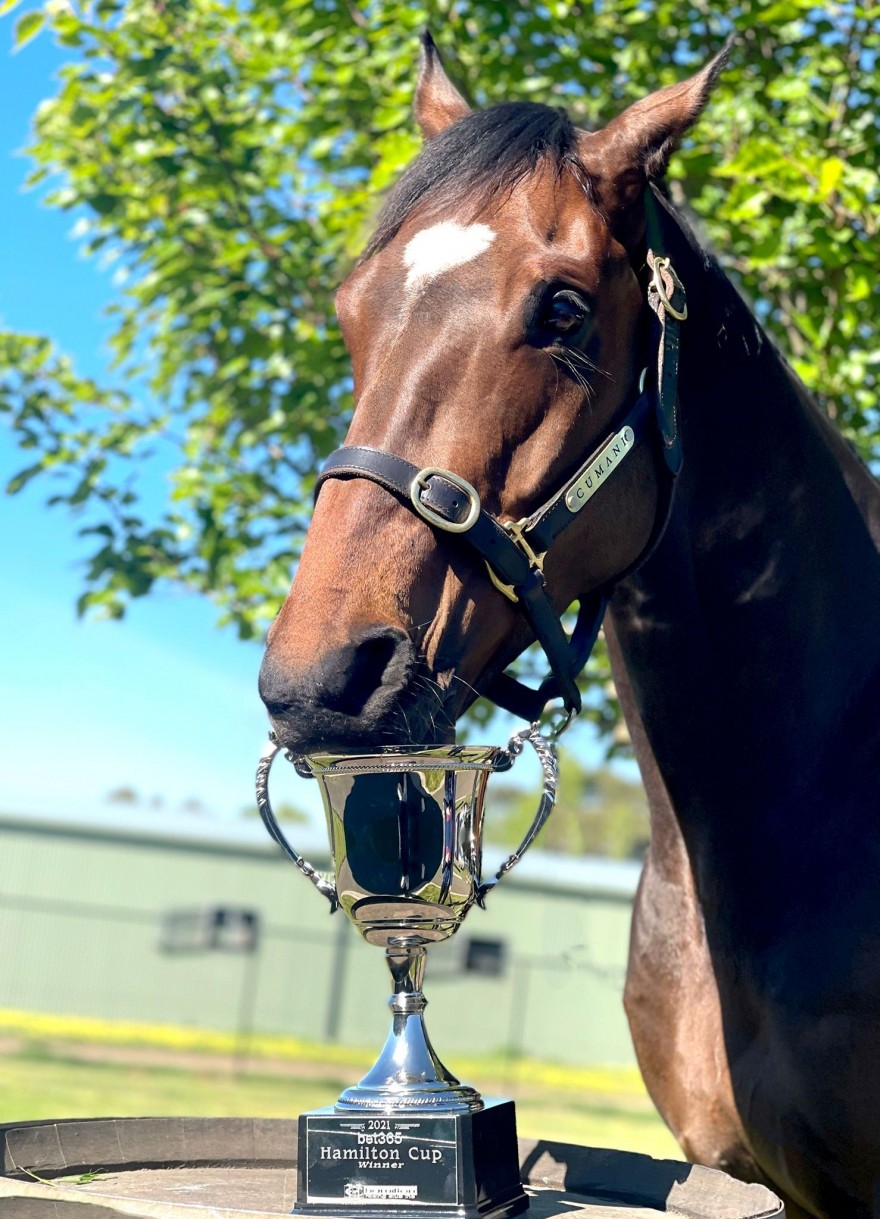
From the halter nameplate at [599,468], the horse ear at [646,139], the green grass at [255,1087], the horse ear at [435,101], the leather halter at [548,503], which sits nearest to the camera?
the leather halter at [548,503]

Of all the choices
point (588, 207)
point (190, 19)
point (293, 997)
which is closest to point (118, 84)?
point (190, 19)

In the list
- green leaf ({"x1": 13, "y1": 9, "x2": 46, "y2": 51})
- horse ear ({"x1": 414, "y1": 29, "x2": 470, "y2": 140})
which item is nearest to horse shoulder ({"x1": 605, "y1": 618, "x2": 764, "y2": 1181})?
horse ear ({"x1": 414, "y1": 29, "x2": 470, "y2": 140})

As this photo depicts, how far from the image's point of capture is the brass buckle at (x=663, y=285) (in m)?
2.31

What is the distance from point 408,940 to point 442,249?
1.07 metres

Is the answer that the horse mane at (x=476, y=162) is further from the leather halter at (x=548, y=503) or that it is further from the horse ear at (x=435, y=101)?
the horse ear at (x=435, y=101)

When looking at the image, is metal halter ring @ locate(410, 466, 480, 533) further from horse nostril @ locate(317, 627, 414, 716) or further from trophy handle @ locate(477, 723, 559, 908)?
trophy handle @ locate(477, 723, 559, 908)

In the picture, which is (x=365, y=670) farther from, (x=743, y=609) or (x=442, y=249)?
(x=743, y=609)

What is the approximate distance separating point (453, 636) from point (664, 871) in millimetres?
1079

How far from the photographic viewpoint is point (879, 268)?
4.04 m

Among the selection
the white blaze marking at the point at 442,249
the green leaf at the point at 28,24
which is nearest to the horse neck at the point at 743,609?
the white blaze marking at the point at 442,249

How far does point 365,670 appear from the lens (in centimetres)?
175

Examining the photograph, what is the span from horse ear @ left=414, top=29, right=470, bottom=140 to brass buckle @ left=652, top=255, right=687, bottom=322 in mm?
699

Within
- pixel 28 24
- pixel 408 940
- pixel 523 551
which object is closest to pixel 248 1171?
pixel 408 940

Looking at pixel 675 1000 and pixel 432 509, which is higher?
pixel 432 509
